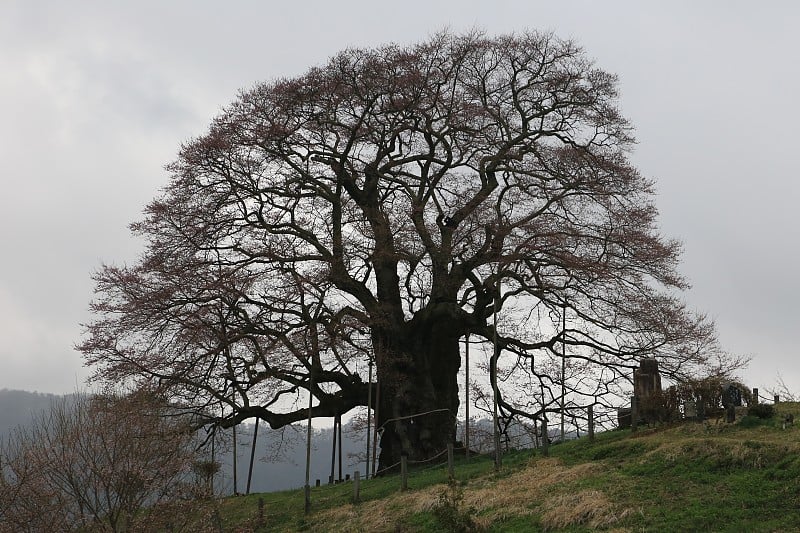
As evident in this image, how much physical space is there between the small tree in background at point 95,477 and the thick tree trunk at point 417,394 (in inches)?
308

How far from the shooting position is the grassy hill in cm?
1395

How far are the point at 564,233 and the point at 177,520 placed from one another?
1361 centimetres

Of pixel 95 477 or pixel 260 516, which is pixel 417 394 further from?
pixel 95 477

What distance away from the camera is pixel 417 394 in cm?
2709

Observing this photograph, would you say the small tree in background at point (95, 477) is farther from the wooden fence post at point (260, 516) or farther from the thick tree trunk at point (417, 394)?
the thick tree trunk at point (417, 394)

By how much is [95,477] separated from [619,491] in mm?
11628

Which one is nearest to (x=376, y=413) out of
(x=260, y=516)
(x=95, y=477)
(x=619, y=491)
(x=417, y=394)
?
(x=417, y=394)

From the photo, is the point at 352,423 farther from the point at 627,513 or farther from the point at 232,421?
the point at 627,513

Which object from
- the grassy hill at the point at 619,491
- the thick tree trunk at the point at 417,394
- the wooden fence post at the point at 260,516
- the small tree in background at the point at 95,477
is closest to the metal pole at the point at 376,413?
the thick tree trunk at the point at 417,394

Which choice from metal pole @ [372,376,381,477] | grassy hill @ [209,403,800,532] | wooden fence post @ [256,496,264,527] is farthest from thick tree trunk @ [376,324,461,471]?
wooden fence post @ [256,496,264,527]

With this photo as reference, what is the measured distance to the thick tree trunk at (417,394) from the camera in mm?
26547

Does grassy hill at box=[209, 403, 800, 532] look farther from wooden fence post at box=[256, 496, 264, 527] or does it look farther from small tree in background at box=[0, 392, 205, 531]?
small tree in background at box=[0, 392, 205, 531]

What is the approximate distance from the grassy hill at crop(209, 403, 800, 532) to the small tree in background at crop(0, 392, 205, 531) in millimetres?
3176

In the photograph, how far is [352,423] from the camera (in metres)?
28.0
